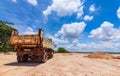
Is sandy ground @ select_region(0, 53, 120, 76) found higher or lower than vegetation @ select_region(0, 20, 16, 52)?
lower

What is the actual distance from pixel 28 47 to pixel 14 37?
1.49 m

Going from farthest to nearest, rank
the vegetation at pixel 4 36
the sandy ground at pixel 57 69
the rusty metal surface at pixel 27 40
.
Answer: the vegetation at pixel 4 36 → the rusty metal surface at pixel 27 40 → the sandy ground at pixel 57 69

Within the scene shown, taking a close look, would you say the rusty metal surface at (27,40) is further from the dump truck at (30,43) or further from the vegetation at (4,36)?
the vegetation at (4,36)

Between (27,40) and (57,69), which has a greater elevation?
(27,40)

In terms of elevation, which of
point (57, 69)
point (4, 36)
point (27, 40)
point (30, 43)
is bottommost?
point (57, 69)

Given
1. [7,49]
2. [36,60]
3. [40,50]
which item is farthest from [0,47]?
[40,50]

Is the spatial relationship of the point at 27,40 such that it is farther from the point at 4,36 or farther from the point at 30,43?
the point at 4,36

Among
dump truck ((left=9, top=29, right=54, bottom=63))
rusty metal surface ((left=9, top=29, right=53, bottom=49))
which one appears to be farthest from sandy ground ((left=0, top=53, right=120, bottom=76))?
rusty metal surface ((left=9, top=29, right=53, bottom=49))

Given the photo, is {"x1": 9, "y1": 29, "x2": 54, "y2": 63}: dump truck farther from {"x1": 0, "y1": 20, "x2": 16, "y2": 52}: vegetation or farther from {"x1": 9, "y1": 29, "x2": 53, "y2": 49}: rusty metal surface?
{"x1": 0, "y1": 20, "x2": 16, "y2": 52}: vegetation

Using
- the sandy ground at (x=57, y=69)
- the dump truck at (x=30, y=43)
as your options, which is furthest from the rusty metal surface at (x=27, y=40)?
the sandy ground at (x=57, y=69)

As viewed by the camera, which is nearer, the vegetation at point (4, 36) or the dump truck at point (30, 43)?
the dump truck at point (30, 43)

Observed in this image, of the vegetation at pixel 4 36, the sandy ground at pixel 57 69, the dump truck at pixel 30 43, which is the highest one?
the vegetation at pixel 4 36

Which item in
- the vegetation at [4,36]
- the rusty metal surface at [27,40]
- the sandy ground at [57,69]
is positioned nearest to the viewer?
the sandy ground at [57,69]

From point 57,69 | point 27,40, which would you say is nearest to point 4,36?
point 27,40
